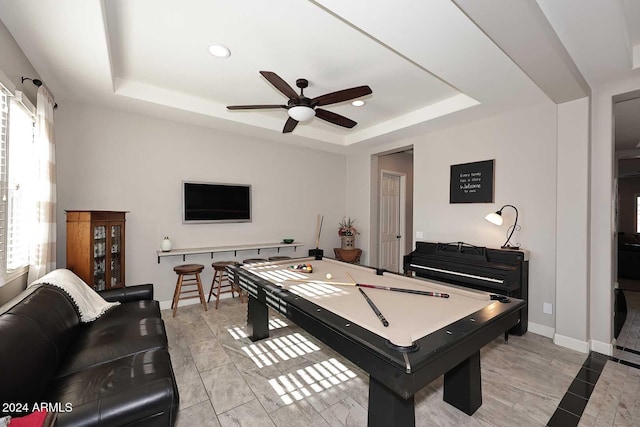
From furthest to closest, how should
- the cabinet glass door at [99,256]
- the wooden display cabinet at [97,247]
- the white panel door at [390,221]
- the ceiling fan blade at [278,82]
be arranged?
the white panel door at [390,221] < the cabinet glass door at [99,256] < the wooden display cabinet at [97,247] < the ceiling fan blade at [278,82]

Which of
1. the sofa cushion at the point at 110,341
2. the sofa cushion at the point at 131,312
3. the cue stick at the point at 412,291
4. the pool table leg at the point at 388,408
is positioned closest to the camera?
the pool table leg at the point at 388,408

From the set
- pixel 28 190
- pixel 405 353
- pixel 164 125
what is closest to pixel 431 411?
pixel 405 353

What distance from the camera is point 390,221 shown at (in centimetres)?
601

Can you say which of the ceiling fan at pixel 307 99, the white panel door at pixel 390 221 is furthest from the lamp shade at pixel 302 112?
the white panel door at pixel 390 221

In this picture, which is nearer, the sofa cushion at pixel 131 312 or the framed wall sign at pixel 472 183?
the sofa cushion at pixel 131 312

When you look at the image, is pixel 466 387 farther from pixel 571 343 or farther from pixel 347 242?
pixel 347 242

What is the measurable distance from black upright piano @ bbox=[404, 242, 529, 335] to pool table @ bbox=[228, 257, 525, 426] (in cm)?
122

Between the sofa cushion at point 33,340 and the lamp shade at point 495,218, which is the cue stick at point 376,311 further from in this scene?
the lamp shade at point 495,218

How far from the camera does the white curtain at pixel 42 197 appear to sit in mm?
2391

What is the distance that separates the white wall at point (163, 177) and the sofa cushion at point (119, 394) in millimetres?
2491

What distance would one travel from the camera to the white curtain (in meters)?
2.39

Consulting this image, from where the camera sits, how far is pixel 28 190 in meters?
2.40

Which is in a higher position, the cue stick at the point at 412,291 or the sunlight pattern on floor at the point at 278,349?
the cue stick at the point at 412,291

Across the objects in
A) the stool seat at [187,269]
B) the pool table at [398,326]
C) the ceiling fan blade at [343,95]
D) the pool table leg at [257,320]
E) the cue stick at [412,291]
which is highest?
the ceiling fan blade at [343,95]
